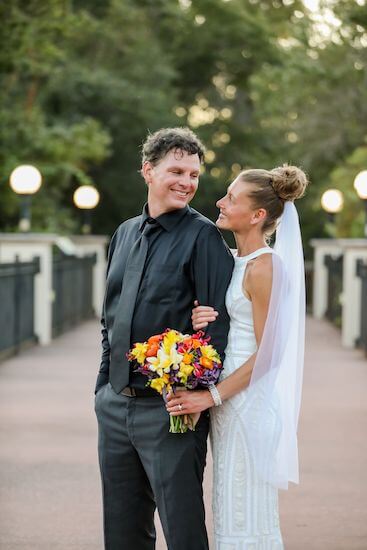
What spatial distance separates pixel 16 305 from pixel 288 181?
11620 mm

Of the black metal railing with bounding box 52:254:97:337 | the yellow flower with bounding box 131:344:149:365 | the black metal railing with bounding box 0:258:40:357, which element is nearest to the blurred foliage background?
the black metal railing with bounding box 52:254:97:337

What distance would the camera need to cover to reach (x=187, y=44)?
1609 inches

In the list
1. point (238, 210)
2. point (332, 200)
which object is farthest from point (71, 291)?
point (238, 210)

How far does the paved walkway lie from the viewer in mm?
6145

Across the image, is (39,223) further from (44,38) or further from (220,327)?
(220,327)

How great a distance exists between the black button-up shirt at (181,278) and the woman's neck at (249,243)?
0.12 meters

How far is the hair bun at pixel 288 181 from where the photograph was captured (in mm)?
4293

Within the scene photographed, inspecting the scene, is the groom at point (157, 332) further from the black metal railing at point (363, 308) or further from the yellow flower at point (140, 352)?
the black metal railing at point (363, 308)

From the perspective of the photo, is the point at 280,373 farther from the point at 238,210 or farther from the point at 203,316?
the point at 238,210

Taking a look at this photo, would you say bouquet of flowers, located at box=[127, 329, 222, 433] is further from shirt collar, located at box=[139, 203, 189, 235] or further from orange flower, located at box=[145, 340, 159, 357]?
shirt collar, located at box=[139, 203, 189, 235]

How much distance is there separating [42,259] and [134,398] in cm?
1347

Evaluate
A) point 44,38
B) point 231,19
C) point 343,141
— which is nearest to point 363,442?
point 44,38

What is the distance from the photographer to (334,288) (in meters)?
23.2

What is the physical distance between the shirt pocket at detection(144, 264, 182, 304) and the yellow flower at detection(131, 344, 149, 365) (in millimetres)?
272
